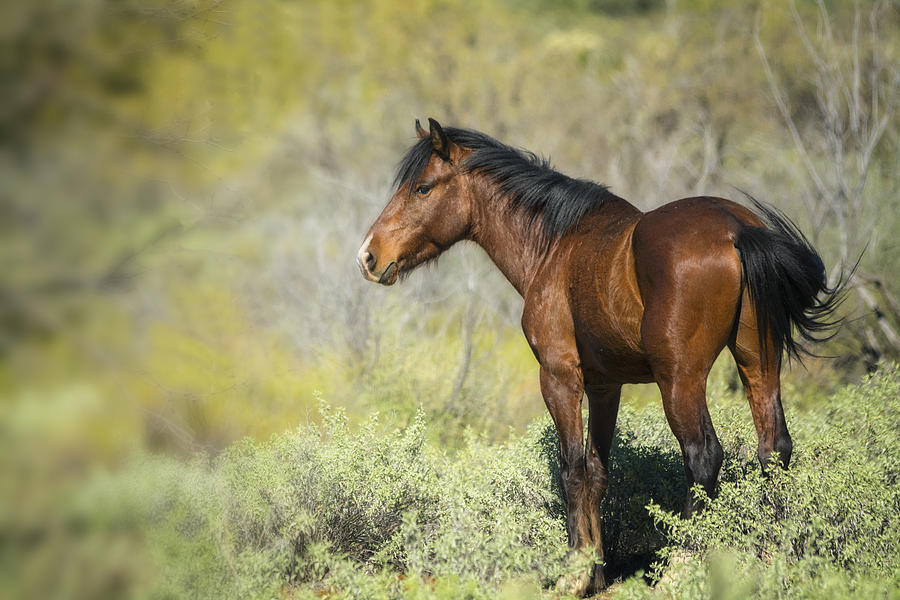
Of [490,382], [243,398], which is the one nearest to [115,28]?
[243,398]

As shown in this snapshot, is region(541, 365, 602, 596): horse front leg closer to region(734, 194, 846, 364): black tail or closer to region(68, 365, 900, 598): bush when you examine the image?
region(68, 365, 900, 598): bush

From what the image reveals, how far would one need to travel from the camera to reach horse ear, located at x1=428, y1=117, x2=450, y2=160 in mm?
4660

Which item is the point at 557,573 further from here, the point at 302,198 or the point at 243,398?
the point at 302,198

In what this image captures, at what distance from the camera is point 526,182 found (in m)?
4.72

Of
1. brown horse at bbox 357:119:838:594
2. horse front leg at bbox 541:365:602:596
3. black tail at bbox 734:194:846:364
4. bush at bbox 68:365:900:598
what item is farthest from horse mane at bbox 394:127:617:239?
bush at bbox 68:365:900:598

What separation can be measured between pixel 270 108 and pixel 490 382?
18.4 feet

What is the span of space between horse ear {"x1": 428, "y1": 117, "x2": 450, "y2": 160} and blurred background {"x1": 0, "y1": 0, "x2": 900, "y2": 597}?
1.14 meters

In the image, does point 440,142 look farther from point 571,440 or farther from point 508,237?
point 571,440

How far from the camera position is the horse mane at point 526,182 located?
4.53 meters

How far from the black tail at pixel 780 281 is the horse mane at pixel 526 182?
3.36ft

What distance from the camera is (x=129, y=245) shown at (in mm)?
2979

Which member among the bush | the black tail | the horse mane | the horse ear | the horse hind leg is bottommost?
the bush

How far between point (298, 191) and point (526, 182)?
17.3 ft

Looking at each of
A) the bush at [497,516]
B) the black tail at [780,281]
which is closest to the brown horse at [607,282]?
the black tail at [780,281]
